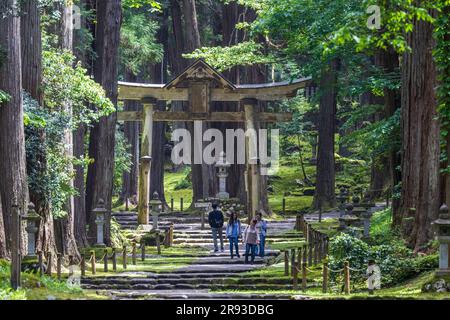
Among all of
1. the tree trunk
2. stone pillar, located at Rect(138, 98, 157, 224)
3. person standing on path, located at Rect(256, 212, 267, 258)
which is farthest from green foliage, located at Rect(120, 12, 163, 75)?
person standing on path, located at Rect(256, 212, 267, 258)

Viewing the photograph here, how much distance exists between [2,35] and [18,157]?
2549 mm

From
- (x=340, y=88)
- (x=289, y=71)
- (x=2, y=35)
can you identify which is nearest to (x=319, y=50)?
(x=340, y=88)

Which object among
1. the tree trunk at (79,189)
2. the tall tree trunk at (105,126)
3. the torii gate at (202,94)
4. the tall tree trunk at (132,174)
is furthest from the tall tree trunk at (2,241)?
the tall tree trunk at (132,174)

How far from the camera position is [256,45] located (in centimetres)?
4178

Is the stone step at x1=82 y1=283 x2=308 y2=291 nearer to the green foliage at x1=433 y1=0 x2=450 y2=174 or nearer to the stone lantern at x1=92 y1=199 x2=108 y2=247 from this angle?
the green foliage at x1=433 y1=0 x2=450 y2=174

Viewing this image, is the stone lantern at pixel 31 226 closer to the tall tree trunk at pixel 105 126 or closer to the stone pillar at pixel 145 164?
the tall tree trunk at pixel 105 126

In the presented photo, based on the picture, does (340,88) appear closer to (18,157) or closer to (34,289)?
(18,157)

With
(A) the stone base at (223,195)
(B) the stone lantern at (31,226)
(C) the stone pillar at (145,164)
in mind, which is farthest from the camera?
(A) the stone base at (223,195)

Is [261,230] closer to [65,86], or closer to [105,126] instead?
[65,86]

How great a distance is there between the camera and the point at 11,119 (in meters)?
23.9

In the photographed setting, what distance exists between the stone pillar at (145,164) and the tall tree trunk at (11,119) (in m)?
16.0

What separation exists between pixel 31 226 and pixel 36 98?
3942 millimetres

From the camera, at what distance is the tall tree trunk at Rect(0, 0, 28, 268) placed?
2381cm

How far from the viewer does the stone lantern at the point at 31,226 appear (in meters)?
24.2
